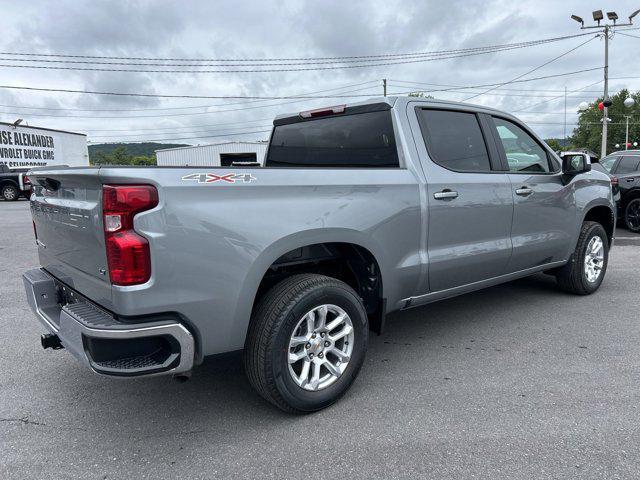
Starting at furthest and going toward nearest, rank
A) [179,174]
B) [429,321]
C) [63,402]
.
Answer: [429,321] < [63,402] < [179,174]

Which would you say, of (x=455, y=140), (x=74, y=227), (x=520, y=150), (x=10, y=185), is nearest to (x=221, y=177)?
(x=74, y=227)

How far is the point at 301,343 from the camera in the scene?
9.27 feet

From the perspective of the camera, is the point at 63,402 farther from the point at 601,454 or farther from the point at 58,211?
the point at 601,454

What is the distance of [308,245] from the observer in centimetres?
289

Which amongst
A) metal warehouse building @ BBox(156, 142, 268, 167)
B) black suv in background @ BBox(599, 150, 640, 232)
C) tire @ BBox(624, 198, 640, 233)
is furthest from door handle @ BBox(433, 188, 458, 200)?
metal warehouse building @ BBox(156, 142, 268, 167)

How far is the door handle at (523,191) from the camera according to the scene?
4133 mm

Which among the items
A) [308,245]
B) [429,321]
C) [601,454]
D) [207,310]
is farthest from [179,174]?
[429,321]

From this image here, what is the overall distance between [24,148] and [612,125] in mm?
98800

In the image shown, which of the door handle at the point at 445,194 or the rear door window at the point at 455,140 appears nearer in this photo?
the door handle at the point at 445,194

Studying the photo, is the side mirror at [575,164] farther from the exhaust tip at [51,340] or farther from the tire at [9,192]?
the tire at [9,192]

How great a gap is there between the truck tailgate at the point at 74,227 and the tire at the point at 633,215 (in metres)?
10.6

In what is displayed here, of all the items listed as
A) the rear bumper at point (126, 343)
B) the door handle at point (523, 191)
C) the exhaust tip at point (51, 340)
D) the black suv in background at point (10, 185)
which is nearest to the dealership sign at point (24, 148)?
the black suv in background at point (10, 185)

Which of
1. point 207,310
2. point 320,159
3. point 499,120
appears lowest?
point 207,310

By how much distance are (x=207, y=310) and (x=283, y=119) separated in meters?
2.41
